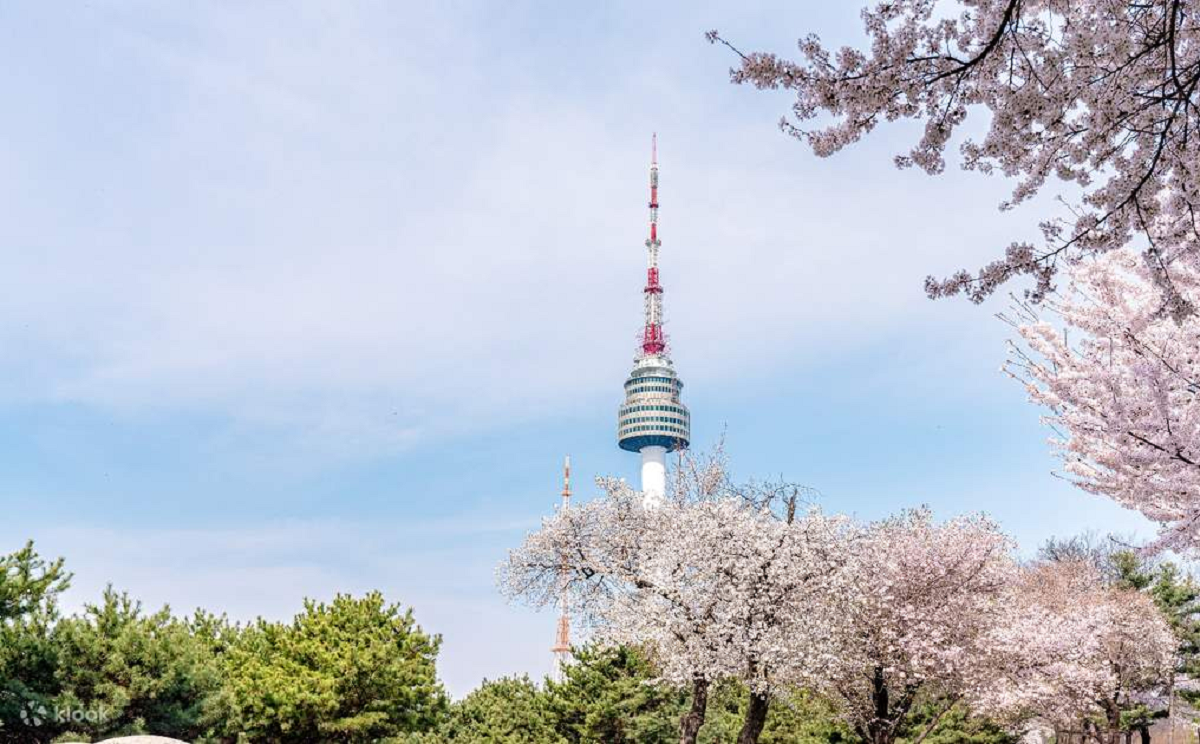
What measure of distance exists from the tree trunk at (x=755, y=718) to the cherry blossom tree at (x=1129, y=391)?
10.3 meters

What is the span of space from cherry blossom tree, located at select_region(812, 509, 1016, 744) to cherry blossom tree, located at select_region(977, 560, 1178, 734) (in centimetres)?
515

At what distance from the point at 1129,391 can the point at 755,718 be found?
12620 millimetres

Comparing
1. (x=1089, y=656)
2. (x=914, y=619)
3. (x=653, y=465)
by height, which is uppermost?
(x=653, y=465)

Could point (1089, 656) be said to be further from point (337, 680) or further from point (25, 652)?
point (25, 652)

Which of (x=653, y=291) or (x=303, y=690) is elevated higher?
(x=653, y=291)

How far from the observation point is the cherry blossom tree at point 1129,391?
13297 millimetres

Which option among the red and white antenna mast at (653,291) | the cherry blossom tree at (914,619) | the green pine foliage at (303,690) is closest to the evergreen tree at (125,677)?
the green pine foliage at (303,690)

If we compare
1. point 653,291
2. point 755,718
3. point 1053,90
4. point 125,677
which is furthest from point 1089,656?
point 653,291

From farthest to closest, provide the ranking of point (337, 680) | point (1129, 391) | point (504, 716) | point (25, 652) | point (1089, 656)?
point (1089, 656) → point (504, 716) → point (337, 680) → point (25, 652) → point (1129, 391)

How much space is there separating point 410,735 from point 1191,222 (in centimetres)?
2357

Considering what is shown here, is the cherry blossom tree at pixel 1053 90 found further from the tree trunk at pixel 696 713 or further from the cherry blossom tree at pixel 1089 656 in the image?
the cherry blossom tree at pixel 1089 656

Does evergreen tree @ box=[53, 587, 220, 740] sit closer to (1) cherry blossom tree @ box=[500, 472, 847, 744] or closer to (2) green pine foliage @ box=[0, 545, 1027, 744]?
(2) green pine foliage @ box=[0, 545, 1027, 744]

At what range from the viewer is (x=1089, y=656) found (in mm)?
36094

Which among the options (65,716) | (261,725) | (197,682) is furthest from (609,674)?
(65,716)
